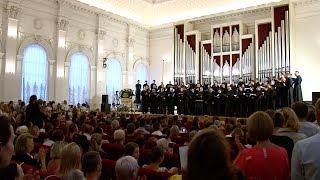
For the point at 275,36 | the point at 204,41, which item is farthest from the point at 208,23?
the point at 275,36

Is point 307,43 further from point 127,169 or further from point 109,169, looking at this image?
point 127,169

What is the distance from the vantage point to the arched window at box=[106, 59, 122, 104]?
1950cm

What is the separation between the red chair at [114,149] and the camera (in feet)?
16.2

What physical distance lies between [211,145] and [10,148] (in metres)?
1.83

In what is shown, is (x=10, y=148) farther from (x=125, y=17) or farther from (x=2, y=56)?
(x=125, y=17)

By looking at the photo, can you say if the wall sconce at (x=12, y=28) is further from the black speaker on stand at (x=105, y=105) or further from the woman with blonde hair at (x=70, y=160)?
the woman with blonde hair at (x=70, y=160)

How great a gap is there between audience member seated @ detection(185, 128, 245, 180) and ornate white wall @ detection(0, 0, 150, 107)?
48.4 feet

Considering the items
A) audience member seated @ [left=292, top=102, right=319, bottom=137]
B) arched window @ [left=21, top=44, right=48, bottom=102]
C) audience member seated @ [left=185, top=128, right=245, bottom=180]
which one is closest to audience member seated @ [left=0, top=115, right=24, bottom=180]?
audience member seated @ [left=185, top=128, right=245, bottom=180]

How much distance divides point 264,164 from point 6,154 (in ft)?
6.59

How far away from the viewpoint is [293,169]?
236cm

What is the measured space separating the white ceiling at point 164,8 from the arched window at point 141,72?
2818mm

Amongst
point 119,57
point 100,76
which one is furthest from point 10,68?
point 119,57

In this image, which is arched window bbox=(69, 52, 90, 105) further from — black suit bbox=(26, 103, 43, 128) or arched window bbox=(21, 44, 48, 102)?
black suit bbox=(26, 103, 43, 128)

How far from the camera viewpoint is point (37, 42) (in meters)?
15.7
